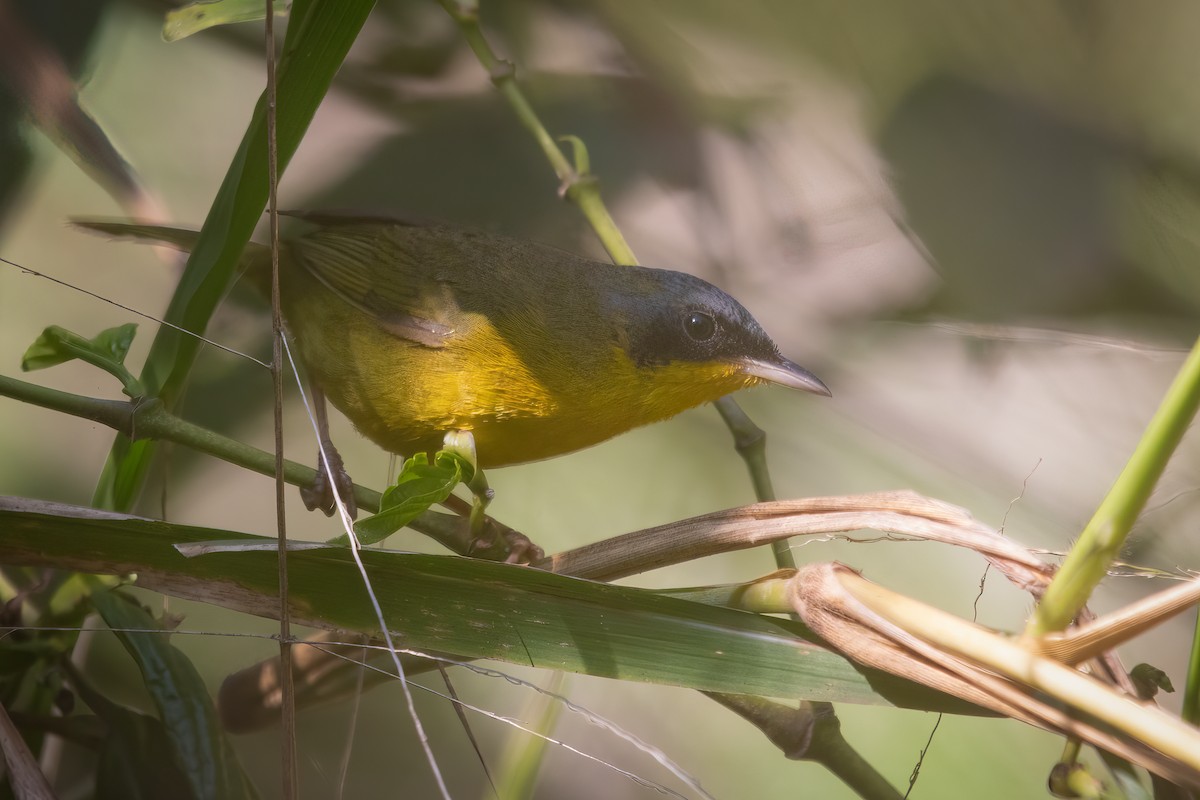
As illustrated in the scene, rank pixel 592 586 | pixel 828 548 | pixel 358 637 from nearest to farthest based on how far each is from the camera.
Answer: pixel 592 586
pixel 358 637
pixel 828 548

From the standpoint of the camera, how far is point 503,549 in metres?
1.39

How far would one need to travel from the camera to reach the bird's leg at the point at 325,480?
1286 mm

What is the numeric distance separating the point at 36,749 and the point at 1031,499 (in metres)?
1.72

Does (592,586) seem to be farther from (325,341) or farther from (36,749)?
(36,749)

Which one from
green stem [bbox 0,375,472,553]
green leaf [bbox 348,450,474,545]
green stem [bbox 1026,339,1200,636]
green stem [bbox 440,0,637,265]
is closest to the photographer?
green stem [bbox 1026,339,1200,636]

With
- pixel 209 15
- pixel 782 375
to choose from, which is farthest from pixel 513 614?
pixel 209 15

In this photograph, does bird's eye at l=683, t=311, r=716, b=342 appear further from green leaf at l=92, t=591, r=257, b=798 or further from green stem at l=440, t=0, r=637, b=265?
green leaf at l=92, t=591, r=257, b=798

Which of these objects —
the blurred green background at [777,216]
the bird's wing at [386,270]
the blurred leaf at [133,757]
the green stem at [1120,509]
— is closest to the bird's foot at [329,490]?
the blurred green background at [777,216]

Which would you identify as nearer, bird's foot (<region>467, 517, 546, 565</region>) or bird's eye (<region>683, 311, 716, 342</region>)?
bird's foot (<region>467, 517, 546, 565</region>)

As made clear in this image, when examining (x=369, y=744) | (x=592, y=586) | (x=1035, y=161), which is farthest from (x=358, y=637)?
(x=1035, y=161)

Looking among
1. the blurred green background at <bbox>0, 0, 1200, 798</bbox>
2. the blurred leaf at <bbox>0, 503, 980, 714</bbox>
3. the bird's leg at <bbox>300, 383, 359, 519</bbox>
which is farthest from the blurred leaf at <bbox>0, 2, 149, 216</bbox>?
the blurred leaf at <bbox>0, 503, 980, 714</bbox>

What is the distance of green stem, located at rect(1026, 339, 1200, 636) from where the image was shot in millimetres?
839

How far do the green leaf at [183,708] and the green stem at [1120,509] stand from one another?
1180 mm

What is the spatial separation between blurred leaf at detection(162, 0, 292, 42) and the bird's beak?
101 centimetres
